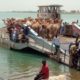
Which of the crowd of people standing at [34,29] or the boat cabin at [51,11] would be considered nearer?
the crowd of people standing at [34,29]

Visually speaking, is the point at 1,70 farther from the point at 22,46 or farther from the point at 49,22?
the point at 49,22

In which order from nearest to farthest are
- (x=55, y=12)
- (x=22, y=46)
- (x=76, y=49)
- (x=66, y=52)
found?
(x=76, y=49) → (x=66, y=52) → (x=22, y=46) → (x=55, y=12)

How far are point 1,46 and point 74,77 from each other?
46.4ft

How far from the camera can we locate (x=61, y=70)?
68.9 ft

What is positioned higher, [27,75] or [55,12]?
[55,12]

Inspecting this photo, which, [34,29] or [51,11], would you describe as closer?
[34,29]

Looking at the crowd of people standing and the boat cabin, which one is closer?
the crowd of people standing

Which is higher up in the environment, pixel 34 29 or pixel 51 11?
pixel 51 11

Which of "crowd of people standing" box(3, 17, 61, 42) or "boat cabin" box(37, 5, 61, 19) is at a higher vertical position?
"boat cabin" box(37, 5, 61, 19)

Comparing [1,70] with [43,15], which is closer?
[1,70]

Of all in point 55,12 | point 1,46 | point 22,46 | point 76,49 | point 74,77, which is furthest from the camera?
point 55,12

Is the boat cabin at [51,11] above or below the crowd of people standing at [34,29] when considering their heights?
above

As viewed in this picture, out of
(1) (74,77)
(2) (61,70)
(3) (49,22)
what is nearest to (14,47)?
(3) (49,22)

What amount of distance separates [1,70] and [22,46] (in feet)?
22.9
